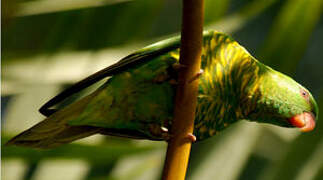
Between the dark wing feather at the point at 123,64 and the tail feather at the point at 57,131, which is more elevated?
the dark wing feather at the point at 123,64

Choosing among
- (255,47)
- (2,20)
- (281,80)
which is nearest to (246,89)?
(281,80)

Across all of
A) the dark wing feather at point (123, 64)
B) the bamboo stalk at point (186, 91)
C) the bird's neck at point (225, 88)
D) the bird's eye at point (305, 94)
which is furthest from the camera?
the bird's eye at point (305, 94)

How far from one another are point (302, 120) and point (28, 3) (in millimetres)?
1416

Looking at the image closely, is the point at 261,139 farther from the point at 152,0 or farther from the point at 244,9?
the point at 152,0

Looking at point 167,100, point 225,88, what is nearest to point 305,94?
point 225,88

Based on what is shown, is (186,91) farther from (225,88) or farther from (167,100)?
(225,88)

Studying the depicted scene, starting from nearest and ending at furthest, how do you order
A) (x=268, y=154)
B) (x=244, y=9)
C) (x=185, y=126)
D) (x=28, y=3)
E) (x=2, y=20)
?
(x=185, y=126)
(x=2, y=20)
(x=28, y=3)
(x=244, y=9)
(x=268, y=154)

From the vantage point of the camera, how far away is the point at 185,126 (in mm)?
1245

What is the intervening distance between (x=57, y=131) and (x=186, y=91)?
654mm

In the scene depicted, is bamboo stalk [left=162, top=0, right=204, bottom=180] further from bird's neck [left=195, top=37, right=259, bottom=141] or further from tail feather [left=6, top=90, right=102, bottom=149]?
tail feather [left=6, top=90, right=102, bottom=149]

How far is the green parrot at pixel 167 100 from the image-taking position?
5.45 feet

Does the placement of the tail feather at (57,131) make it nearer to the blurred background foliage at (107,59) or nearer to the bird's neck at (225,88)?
the bird's neck at (225,88)

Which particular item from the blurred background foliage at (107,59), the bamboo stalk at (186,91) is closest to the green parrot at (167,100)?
the bamboo stalk at (186,91)

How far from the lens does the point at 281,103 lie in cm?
177
